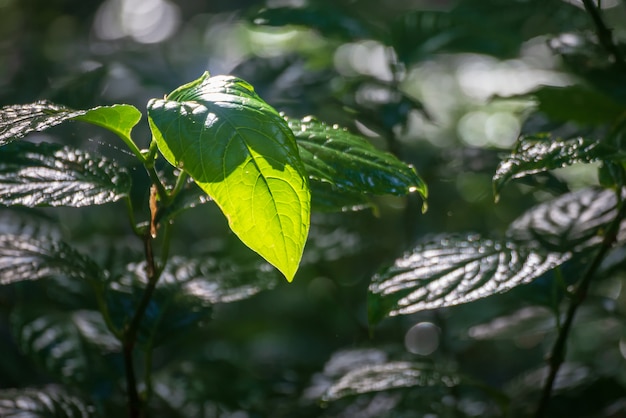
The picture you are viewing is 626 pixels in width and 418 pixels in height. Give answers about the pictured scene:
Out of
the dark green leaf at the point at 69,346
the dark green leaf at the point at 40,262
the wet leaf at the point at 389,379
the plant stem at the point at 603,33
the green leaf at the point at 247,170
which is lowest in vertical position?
the dark green leaf at the point at 69,346

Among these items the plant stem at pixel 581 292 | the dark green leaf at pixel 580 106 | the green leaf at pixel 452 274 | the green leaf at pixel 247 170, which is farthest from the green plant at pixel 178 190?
the dark green leaf at pixel 580 106

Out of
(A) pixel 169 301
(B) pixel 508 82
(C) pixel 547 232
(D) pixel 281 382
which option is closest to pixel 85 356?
(A) pixel 169 301

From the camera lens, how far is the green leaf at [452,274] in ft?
2.36

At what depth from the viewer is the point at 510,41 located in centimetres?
152

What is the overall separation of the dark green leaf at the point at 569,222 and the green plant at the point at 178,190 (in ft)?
1.11

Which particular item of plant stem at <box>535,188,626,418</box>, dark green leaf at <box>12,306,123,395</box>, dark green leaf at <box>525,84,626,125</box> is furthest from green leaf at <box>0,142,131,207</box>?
dark green leaf at <box>525,84,626,125</box>

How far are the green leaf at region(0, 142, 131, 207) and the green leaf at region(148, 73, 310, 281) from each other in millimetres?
183

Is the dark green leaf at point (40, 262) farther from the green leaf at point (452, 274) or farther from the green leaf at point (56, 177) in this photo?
the green leaf at point (452, 274)

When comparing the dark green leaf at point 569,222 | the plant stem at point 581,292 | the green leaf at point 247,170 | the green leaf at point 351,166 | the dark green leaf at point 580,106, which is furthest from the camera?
the dark green leaf at point 580,106

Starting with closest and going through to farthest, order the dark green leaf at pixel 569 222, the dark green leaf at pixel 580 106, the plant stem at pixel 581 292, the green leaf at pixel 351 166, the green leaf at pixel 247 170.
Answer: the green leaf at pixel 247 170 → the green leaf at pixel 351 166 → the plant stem at pixel 581 292 → the dark green leaf at pixel 569 222 → the dark green leaf at pixel 580 106

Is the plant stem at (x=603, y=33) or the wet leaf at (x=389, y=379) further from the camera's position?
the plant stem at (x=603, y=33)

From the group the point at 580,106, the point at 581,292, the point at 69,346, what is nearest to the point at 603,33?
the point at 580,106

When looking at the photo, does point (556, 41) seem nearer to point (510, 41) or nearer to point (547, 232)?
point (510, 41)

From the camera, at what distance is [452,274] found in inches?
30.2
